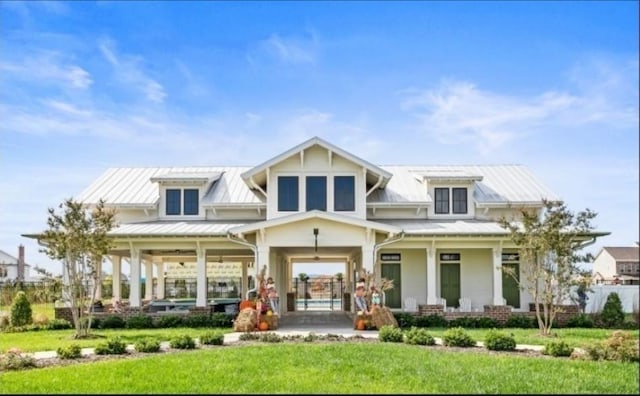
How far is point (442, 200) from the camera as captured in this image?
79.6 ft

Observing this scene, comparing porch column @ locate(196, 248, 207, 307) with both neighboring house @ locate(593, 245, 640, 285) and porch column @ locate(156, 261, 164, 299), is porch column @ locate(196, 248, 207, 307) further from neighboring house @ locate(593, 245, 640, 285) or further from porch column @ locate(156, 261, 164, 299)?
neighboring house @ locate(593, 245, 640, 285)

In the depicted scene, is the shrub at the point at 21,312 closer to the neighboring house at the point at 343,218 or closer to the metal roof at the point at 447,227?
the neighboring house at the point at 343,218

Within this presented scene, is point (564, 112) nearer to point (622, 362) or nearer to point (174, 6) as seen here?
point (622, 362)

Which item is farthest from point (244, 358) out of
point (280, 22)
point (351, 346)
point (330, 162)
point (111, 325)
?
point (330, 162)

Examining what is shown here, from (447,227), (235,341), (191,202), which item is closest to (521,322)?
(447,227)

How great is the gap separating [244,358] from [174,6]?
6.12 metres

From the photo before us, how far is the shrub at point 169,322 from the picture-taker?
19781 millimetres

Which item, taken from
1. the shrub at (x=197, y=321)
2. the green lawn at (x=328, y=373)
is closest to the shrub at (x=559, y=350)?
the green lawn at (x=328, y=373)

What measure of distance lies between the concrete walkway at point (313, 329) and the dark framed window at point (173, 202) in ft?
19.1

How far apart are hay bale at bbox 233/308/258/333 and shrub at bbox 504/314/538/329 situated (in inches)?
306

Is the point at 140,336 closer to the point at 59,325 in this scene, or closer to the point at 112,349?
the point at 112,349

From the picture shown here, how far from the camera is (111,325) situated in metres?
19.8

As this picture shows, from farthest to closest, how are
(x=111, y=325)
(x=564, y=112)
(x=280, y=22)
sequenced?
(x=111, y=325), (x=564, y=112), (x=280, y=22)

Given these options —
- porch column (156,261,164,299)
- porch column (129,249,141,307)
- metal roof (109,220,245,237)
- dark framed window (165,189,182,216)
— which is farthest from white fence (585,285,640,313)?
porch column (156,261,164,299)
